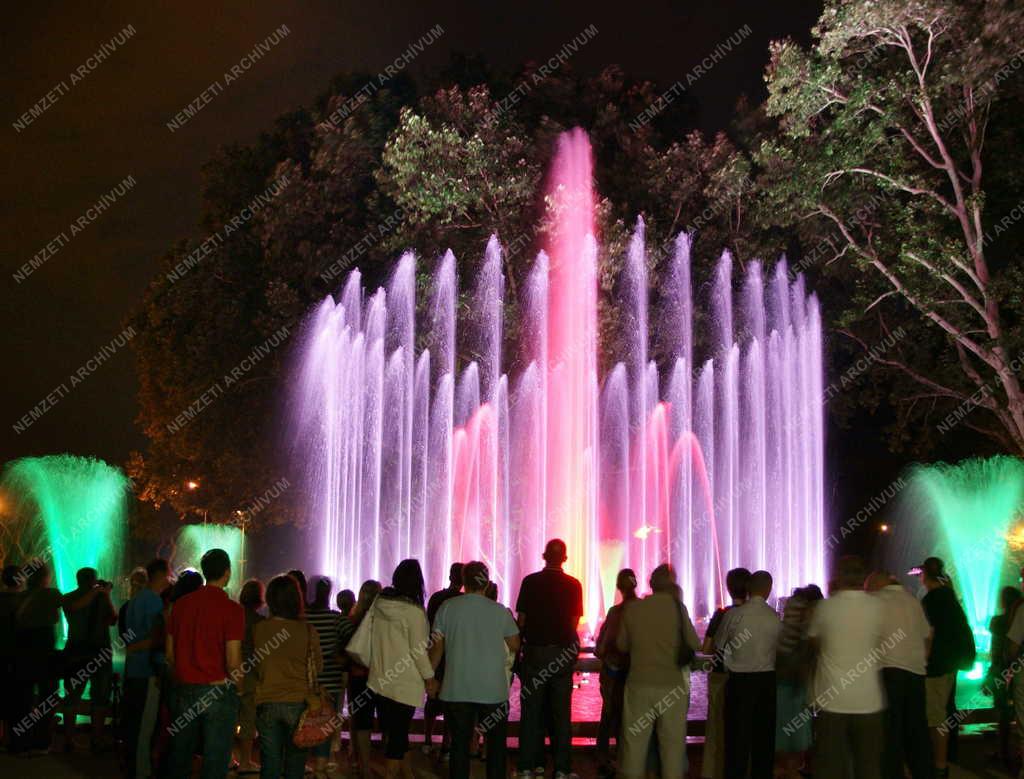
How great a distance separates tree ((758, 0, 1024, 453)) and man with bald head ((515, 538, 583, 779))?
20696mm

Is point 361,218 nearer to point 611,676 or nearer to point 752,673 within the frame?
point 611,676

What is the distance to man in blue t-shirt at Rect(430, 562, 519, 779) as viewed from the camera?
8477mm

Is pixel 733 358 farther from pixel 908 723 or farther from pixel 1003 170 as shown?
pixel 908 723

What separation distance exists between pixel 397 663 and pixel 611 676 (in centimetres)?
236

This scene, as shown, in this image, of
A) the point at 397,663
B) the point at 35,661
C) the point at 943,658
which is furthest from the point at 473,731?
the point at 35,661

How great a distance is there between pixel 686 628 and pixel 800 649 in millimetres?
1094

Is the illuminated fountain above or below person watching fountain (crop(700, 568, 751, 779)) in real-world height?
above

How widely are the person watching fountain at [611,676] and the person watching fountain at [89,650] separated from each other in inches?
178

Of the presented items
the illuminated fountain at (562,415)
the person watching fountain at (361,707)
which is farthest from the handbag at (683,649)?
the illuminated fountain at (562,415)

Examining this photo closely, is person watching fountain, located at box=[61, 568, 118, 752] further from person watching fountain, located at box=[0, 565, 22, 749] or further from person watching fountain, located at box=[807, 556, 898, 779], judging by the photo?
person watching fountain, located at box=[807, 556, 898, 779]

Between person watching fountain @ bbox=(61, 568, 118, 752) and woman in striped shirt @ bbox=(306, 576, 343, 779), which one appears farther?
person watching fountain @ bbox=(61, 568, 118, 752)

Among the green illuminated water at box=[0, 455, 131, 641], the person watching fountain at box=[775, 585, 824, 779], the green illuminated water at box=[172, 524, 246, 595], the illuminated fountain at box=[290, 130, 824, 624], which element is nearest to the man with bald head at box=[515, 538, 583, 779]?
the person watching fountain at box=[775, 585, 824, 779]

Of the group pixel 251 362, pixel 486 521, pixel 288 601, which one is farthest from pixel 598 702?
pixel 251 362

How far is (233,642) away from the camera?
7.88 m
